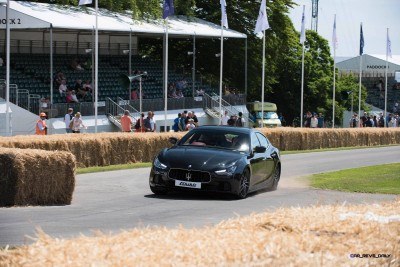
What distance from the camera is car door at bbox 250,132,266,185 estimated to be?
810 inches

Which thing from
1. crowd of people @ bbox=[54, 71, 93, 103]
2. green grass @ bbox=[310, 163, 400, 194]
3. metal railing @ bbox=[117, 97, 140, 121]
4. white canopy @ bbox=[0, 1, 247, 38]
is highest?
white canopy @ bbox=[0, 1, 247, 38]

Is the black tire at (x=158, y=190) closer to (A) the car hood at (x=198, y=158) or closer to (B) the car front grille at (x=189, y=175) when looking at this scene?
(B) the car front grille at (x=189, y=175)

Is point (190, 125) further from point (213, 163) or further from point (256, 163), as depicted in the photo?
point (213, 163)

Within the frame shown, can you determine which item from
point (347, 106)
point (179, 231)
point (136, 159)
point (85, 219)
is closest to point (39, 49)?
point (136, 159)

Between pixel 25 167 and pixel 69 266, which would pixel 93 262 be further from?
pixel 25 167

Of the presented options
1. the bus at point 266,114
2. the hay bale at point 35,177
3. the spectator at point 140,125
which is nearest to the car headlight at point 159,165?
the hay bale at point 35,177

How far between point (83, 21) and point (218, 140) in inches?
969

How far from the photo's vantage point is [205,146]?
67.4 feet

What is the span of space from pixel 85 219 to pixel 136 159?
16610mm

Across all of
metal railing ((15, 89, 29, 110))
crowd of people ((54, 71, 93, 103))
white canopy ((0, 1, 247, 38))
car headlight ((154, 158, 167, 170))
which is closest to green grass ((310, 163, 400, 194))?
car headlight ((154, 158, 167, 170))

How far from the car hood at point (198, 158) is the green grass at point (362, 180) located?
4.32 meters

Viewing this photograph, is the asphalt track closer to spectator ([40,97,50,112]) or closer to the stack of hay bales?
the stack of hay bales

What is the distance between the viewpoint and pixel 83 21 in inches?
1747

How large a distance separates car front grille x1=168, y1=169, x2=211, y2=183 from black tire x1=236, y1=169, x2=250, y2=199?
758mm
